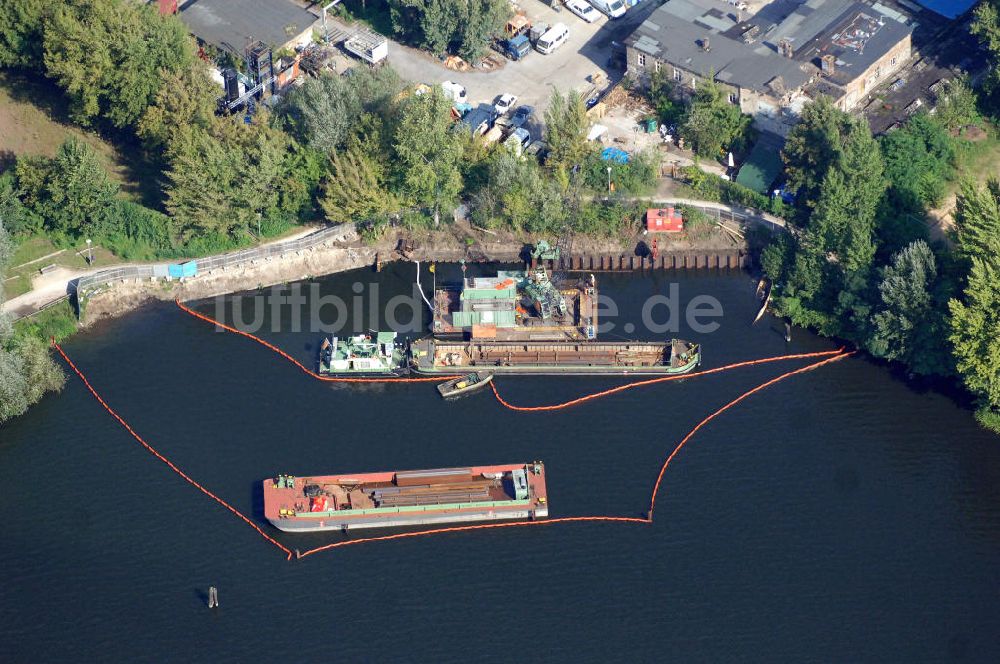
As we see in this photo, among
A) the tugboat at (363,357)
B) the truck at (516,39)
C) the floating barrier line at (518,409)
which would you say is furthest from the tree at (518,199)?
the truck at (516,39)

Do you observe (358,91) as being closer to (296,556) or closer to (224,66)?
(224,66)

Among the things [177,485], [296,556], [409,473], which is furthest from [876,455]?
[177,485]

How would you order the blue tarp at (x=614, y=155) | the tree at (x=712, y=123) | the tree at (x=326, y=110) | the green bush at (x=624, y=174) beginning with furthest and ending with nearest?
the blue tarp at (x=614, y=155) < the tree at (x=712, y=123) < the green bush at (x=624, y=174) < the tree at (x=326, y=110)

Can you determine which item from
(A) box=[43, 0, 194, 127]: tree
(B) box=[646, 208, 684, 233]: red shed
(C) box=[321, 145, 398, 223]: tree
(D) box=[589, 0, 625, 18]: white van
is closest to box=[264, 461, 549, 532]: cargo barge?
(C) box=[321, 145, 398, 223]: tree

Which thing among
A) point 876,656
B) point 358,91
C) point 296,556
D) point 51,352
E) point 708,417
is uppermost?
point 358,91

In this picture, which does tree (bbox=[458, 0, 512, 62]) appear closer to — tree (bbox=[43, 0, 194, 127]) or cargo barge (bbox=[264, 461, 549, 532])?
tree (bbox=[43, 0, 194, 127])

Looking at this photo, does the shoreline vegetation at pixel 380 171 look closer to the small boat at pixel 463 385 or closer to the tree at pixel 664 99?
the tree at pixel 664 99
